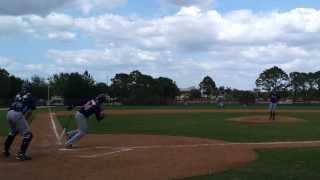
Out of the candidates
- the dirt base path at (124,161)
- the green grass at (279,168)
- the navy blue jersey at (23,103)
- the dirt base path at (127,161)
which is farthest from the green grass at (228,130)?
the navy blue jersey at (23,103)

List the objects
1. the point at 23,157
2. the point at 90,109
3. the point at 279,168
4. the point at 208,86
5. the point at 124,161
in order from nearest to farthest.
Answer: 1. the point at 279,168
2. the point at 124,161
3. the point at 23,157
4. the point at 90,109
5. the point at 208,86

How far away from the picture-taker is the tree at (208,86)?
161425 millimetres

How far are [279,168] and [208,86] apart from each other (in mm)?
152295

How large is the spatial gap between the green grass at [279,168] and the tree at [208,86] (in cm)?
14504

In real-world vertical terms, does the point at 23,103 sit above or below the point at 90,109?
above

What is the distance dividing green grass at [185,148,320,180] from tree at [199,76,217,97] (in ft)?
476

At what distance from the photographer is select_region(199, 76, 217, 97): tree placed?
16143cm

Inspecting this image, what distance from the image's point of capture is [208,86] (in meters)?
164

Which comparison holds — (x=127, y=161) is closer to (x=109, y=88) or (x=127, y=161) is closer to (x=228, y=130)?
(x=228, y=130)

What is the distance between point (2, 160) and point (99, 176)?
3.81m

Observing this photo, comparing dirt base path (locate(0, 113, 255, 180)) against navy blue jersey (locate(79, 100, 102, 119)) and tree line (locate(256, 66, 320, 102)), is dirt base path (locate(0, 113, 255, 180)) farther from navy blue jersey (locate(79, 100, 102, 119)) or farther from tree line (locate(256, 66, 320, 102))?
tree line (locate(256, 66, 320, 102))

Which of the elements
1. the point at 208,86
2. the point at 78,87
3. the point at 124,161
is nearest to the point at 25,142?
the point at 124,161

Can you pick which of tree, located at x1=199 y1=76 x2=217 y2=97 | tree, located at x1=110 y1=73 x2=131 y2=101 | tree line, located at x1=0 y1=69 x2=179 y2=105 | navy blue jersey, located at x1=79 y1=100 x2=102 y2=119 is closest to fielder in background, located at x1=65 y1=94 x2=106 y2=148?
navy blue jersey, located at x1=79 y1=100 x2=102 y2=119

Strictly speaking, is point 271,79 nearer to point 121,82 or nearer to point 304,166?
point 121,82
